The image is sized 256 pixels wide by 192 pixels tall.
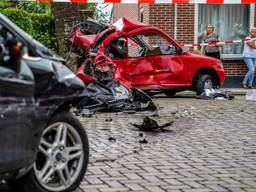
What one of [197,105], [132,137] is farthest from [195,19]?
[132,137]

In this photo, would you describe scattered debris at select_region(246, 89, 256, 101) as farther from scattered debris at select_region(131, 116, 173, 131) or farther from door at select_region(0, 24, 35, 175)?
door at select_region(0, 24, 35, 175)

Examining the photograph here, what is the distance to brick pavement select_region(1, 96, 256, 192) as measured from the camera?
5.62 m

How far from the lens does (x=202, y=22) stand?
19.6m

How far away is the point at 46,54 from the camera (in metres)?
4.93

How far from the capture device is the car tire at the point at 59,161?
4.75 m

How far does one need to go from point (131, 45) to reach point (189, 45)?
9.00 ft

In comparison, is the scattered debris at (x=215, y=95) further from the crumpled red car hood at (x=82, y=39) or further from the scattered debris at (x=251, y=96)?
the crumpled red car hood at (x=82, y=39)

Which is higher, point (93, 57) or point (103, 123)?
point (93, 57)

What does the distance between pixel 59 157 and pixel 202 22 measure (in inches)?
602

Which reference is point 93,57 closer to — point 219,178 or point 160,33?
point 160,33

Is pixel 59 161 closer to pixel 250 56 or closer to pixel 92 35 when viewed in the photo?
pixel 92 35

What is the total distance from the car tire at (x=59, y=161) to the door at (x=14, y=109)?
0.94ft

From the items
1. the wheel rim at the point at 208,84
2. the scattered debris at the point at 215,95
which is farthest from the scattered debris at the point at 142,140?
the wheel rim at the point at 208,84

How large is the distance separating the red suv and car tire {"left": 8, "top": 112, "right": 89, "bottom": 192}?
7044 millimetres
